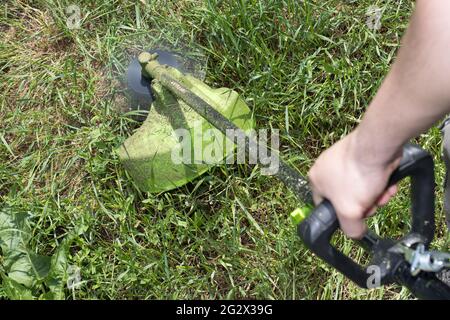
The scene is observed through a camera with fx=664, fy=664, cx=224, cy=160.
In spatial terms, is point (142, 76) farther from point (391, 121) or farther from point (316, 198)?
point (391, 121)

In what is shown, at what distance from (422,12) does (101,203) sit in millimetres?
1235

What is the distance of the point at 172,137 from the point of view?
195 centimetres

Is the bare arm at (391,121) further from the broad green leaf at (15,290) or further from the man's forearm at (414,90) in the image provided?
the broad green leaf at (15,290)

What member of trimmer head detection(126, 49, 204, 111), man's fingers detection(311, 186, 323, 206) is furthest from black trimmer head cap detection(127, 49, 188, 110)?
man's fingers detection(311, 186, 323, 206)

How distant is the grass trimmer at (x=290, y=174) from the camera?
3.66ft

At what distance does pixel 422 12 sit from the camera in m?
0.94

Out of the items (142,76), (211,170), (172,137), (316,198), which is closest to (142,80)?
(142,76)

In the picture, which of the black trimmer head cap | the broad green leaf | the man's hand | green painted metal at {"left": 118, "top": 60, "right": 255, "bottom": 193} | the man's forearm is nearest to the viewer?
the man's forearm

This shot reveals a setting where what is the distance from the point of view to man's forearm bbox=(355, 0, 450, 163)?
0.92 meters

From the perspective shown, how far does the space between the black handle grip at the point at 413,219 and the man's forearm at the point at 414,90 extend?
0.07 meters

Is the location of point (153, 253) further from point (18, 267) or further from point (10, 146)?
point (10, 146)

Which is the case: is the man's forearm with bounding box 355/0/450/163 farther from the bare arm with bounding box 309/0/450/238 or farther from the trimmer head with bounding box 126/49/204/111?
the trimmer head with bounding box 126/49/204/111

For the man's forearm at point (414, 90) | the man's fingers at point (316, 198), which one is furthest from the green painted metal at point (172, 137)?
the man's forearm at point (414, 90)

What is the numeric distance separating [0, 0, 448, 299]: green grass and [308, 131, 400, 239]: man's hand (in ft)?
2.30
